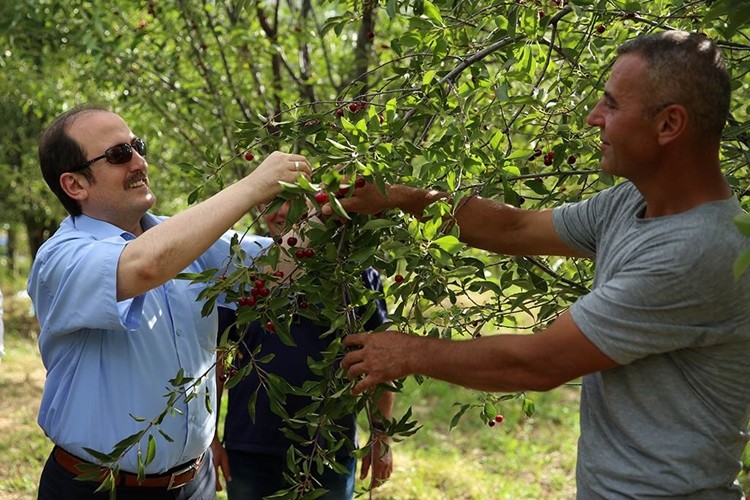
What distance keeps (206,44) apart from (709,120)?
13.8 ft

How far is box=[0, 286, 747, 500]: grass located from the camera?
6309 mm

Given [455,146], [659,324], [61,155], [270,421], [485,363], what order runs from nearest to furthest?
1. [659,324]
2. [485,363]
3. [455,146]
4. [61,155]
5. [270,421]

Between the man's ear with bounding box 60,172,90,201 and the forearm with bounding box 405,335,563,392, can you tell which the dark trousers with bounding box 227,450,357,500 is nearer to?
the man's ear with bounding box 60,172,90,201

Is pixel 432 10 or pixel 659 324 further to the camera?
pixel 432 10

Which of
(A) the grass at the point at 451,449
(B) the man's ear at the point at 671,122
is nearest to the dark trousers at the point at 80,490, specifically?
(B) the man's ear at the point at 671,122

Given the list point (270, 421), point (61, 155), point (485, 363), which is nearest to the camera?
point (485, 363)

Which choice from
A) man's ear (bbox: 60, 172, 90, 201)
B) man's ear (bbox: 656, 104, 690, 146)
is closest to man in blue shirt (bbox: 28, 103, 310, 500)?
man's ear (bbox: 60, 172, 90, 201)

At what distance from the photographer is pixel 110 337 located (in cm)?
295

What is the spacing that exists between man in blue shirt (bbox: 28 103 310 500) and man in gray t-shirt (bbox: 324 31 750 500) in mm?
791

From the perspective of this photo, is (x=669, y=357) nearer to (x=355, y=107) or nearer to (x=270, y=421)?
(x=355, y=107)

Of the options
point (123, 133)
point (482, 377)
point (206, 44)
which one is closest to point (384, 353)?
point (482, 377)

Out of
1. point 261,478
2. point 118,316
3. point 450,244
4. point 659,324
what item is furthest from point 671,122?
point 261,478

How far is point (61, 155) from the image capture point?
304 cm

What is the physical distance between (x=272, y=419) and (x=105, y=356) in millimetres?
826
